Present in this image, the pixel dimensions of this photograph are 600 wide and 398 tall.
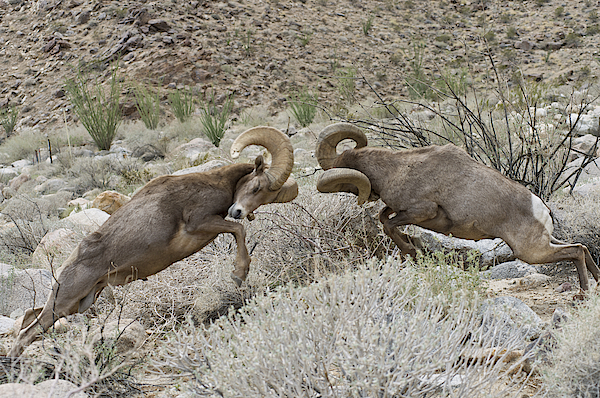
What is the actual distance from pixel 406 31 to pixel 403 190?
27592 mm

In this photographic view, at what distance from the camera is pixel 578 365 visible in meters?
2.76

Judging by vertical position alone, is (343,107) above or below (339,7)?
below

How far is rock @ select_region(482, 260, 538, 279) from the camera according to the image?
223 inches

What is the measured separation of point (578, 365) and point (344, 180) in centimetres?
193

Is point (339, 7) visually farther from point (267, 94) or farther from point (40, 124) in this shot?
point (40, 124)

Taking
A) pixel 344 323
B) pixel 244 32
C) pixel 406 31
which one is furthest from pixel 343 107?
pixel 344 323

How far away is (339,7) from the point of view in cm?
3012

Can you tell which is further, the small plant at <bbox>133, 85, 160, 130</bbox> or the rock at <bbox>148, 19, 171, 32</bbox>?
the rock at <bbox>148, 19, 171, 32</bbox>

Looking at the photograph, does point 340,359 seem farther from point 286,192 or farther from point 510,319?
point 286,192

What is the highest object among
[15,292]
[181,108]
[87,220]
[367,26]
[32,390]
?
[32,390]

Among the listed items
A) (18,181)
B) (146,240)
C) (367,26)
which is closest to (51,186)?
(18,181)

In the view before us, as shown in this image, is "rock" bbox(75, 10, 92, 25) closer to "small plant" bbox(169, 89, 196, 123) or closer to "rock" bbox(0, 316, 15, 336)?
"small plant" bbox(169, 89, 196, 123)

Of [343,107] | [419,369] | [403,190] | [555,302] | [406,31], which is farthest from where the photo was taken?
[406,31]

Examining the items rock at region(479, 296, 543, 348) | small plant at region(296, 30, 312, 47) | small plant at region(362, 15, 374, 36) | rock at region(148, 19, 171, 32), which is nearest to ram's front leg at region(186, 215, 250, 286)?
rock at region(479, 296, 543, 348)
